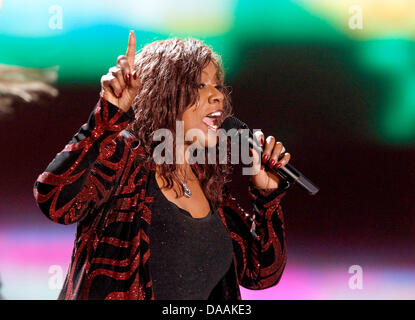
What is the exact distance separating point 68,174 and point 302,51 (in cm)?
120

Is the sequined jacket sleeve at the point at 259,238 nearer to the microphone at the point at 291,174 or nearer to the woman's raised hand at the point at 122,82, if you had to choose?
the microphone at the point at 291,174

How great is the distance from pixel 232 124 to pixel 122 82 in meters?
0.37

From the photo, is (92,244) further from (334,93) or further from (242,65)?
(334,93)

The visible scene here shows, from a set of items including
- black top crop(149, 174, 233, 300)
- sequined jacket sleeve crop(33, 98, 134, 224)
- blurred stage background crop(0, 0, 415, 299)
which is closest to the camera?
sequined jacket sleeve crop(33, 98, 134, 224)

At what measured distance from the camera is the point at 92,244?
107 cm

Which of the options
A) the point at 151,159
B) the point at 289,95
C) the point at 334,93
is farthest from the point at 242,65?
the point at 151,159

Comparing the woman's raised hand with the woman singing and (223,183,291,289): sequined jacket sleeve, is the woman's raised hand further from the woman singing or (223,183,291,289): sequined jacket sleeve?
(223,183,291,289): sequined jacket sleeve

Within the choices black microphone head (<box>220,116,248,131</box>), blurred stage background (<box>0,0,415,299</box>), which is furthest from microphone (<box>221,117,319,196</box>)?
blurred stage background (<box>0,0,415,299</box>)

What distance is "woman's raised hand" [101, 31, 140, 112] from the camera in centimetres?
95

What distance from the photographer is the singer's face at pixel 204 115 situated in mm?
1240

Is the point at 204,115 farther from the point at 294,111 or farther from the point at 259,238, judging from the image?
the point at 294,111

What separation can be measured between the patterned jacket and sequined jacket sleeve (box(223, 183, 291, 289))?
0.02 meters

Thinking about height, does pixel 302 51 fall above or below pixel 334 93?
above

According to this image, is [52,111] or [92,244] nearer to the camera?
[92,244]
